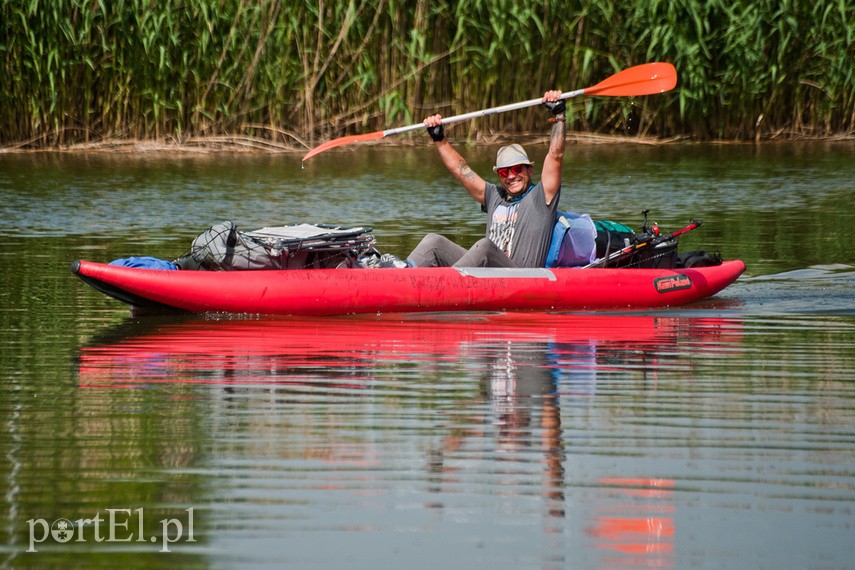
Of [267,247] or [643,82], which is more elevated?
[643,82]

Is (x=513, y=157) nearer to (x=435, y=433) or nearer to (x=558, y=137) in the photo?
(x=558, y=137)

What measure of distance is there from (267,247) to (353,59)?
8.02 m

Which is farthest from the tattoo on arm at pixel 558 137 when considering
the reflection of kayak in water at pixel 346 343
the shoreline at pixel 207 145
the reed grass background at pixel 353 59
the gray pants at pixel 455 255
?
the shoreline at pixel 207 145

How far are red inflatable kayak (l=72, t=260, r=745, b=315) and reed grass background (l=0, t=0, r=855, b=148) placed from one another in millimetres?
7744

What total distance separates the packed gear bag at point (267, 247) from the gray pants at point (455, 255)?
41cm

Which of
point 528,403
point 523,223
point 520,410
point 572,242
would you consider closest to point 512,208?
point 523,223

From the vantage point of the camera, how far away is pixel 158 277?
7070mm

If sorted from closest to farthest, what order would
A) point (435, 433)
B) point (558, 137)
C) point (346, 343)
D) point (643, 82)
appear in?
point (435, 433) → point (346, 343) → point (558, 137) → point (643, 82)

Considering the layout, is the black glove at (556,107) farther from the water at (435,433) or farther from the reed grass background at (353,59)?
the reed grass background at (353,59)

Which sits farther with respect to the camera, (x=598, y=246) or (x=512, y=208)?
(x=598, y=246)

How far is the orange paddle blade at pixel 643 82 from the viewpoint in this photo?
8.91 meters

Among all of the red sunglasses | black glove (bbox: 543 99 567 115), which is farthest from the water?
black glove (bbox: 543 99 567 115)

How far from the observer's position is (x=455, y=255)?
7.86 meters
